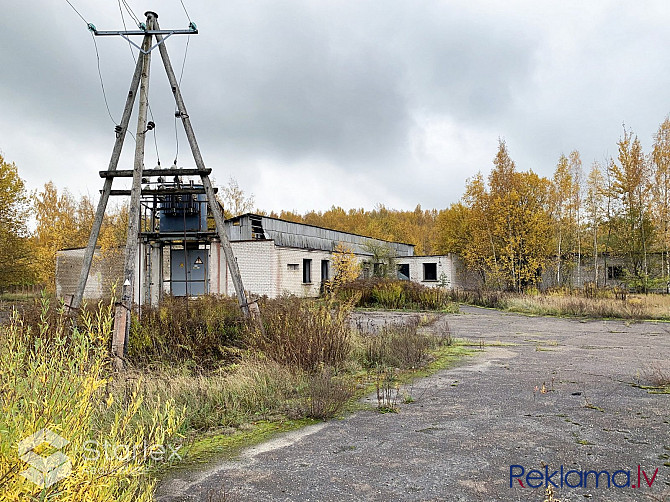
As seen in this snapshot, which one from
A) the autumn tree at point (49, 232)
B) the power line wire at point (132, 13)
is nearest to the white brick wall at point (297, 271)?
the autumn tree at point (49, 232)

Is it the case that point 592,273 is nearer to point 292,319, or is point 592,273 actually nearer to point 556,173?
point 556,173

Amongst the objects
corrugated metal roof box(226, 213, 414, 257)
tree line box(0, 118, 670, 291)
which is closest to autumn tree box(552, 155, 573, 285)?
tree line box(0, 118, 670, 291)

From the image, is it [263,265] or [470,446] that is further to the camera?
[263,265]

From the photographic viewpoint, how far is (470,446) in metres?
3.86

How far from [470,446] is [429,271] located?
3173 centimetres

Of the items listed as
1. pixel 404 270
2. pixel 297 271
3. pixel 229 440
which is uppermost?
pixel 404 270

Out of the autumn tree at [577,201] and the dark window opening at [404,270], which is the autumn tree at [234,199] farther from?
the autumn tree at [577,201]

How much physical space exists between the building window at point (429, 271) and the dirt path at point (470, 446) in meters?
28.1

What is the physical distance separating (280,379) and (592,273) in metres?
30.1

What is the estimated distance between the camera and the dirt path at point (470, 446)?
3064 mm

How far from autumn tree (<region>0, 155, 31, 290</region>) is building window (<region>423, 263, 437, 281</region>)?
2520 cm

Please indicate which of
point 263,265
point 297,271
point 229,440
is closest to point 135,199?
point 229,440

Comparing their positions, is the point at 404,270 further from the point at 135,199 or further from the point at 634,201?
the point at 135,199

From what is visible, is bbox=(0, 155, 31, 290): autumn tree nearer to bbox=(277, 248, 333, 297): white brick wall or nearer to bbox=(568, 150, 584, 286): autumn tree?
bbox=(277, 248, 333, 297): white brick wall
